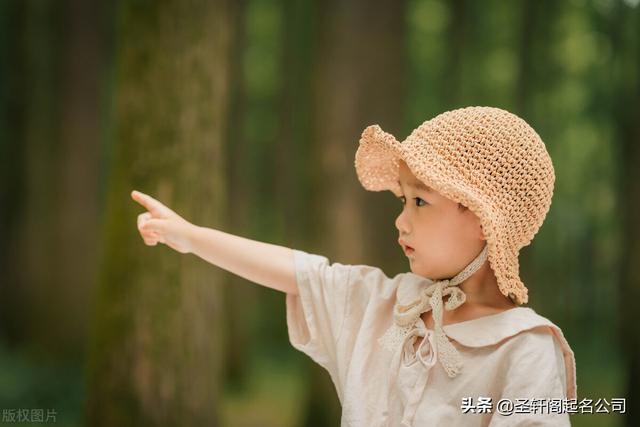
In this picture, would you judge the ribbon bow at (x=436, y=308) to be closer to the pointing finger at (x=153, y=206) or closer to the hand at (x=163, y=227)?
the hand at (x=163, y=227)

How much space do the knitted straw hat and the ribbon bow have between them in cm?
12

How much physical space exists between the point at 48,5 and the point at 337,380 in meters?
11.5

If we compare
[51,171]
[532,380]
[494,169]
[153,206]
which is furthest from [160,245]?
[51,171]

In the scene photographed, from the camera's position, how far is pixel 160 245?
13.7ft

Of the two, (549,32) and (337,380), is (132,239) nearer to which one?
(337,380)

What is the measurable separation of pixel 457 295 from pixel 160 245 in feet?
7.32

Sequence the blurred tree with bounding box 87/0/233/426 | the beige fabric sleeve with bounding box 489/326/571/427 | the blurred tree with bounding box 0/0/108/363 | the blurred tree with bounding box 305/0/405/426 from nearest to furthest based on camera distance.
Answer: the beige fabric sleeve with bounding box 489/326/571/427 < the blurred tree with bounding box 87/0/233/426 < the blurred tree with bounding box 305/0/405/426 < the blurred tree with bounding box 0/0/108/363

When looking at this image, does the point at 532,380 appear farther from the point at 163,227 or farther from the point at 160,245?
the point at 160,245

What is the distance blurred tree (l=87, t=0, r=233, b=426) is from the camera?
4195 mm

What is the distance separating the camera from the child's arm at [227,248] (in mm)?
2605

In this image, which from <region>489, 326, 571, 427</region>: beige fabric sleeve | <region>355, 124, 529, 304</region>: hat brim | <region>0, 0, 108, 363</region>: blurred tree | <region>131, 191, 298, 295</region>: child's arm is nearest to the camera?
<region>489, 326, 571, 427</region>: beige fabric sleeve

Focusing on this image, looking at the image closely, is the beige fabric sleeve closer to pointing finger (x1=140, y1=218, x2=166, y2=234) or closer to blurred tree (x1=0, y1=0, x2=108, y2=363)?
pointing finger (x1=140, y1=218, x2=166, y2=234)

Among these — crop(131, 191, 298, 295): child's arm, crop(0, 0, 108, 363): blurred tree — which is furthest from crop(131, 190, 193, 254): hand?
crop(0, 0, 108, 363): blurred tree

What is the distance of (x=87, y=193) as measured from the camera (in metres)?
10.0
